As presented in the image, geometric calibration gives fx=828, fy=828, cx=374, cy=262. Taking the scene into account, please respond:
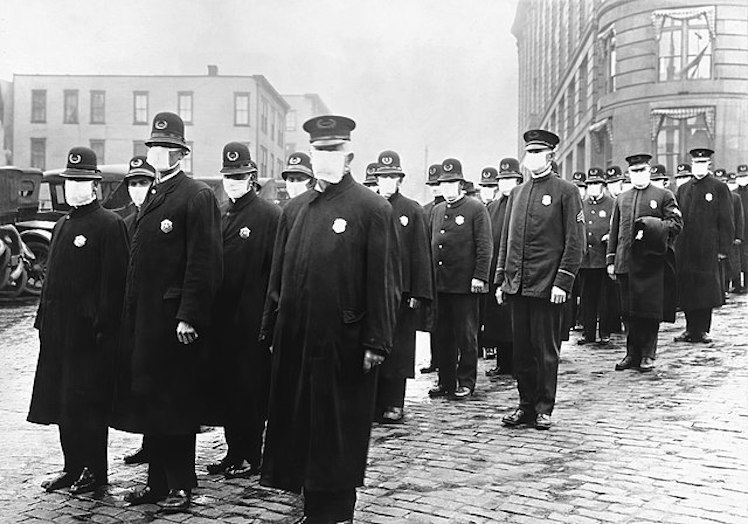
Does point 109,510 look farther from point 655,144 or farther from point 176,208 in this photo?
point 655,144

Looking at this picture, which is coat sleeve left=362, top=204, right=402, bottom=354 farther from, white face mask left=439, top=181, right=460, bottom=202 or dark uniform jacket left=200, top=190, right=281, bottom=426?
white face mask left=439, top=181, right=460, bottom=202

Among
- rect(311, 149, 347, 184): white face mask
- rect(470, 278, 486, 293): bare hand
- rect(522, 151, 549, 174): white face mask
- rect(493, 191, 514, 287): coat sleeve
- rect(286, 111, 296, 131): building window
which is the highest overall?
rect(286, 111, 296, 131): building window

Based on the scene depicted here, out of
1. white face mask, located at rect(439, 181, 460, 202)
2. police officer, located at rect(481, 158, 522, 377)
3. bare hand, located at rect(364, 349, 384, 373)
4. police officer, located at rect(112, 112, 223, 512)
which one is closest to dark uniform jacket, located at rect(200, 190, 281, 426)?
police officer, located at rect(112, 112, 223, 512)

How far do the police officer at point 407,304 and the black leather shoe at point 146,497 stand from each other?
102 inches

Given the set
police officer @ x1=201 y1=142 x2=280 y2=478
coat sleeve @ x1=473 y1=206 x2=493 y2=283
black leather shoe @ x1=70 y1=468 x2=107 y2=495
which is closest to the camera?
black leather shoe @ x1=70 y1=468 x2=107 y2=495

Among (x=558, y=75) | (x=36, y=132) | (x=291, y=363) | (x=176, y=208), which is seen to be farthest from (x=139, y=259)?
(x=36, y=132)

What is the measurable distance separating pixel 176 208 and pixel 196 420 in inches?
53.0

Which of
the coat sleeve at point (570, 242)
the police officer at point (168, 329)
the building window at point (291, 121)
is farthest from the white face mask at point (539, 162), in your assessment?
the building window at point (291, 121)

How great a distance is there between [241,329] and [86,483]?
146 centimetres

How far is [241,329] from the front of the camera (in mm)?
6023

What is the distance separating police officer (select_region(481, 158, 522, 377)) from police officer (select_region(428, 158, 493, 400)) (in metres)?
0.79

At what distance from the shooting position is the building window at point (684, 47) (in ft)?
93.6

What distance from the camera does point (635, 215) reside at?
9.59 m

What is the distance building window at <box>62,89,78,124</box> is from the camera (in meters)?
49.8
